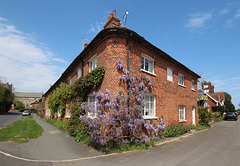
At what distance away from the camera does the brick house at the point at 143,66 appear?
324 inches

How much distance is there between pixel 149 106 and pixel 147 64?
10.0 ft

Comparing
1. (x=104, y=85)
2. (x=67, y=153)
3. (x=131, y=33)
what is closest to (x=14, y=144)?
(x=67, y=153)

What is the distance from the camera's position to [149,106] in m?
9.59

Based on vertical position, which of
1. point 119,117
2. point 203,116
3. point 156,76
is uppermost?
point 156,76

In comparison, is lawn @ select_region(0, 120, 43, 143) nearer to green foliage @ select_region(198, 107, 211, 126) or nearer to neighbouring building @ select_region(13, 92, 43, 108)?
green foliage @ select_region(198, 107, 211, 126)

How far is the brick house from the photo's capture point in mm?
8234

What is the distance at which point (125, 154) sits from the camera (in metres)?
6.44

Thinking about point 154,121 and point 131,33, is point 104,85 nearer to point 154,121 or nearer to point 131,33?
point 131,33

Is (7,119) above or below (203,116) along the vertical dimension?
below

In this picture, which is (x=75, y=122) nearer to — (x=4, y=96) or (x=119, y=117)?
(x=119, y=117)

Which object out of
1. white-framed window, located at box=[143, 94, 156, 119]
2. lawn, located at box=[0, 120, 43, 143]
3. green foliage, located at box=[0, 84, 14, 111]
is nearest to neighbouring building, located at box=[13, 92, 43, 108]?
green foliage, located at box=[0, 84, 14, 111]

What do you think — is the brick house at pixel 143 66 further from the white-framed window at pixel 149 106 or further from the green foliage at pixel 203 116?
the green foliage at pixel 203 116

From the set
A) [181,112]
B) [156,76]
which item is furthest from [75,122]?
[181,112]

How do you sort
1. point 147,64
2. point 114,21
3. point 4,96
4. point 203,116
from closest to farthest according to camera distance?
point 114,21, point 147,64, point 203,116, point 4,96
